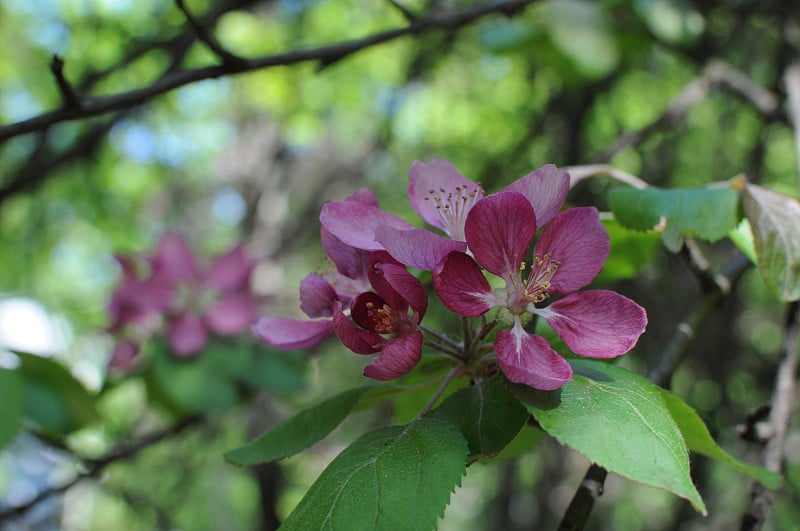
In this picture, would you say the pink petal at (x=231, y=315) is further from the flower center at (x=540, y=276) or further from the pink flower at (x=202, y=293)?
the flower center at (x=540, y=276)

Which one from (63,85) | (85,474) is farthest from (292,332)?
(85,474)

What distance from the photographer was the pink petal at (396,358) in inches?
32.5

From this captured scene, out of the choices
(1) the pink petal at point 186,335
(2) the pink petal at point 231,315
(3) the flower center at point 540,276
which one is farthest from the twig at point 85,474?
(3) the flower center at point 540,276

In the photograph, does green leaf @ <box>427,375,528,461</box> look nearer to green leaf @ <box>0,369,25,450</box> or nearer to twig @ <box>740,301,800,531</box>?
twig @ <box>740,301,800,531</box>

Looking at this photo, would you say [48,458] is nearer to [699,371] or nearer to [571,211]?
[699,371]

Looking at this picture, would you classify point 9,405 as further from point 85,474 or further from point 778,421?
point 778,421

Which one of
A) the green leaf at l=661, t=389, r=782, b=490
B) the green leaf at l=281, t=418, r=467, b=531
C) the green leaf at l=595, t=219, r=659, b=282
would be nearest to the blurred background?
the green leaf at l=595, t=219, r=659, b=282

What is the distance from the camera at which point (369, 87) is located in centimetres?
568

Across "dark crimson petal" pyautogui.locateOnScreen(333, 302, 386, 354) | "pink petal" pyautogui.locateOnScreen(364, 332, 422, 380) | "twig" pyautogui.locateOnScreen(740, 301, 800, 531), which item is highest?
"dark crimson petal" pyautogui.locateOnScreen(333, 302, 386, 354)

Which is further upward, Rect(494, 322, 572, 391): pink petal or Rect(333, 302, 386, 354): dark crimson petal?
Rect(333, 302, 386, 354): dark crimson petal

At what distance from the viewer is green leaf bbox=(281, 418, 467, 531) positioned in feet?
2.42

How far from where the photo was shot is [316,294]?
0.96 m

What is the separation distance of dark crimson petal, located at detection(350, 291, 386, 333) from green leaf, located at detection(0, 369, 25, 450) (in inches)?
34.8

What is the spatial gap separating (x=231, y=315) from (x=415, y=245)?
2.14 metres
